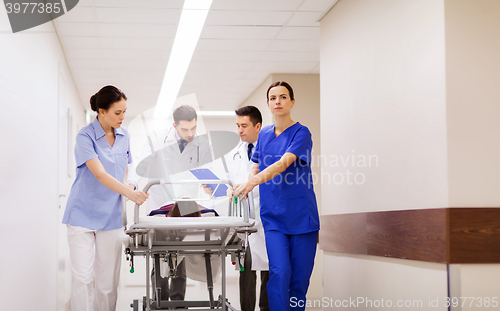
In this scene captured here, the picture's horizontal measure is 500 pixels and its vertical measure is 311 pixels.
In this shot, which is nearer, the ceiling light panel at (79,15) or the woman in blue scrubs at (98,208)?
the woman in blue scrubs at (98,208)

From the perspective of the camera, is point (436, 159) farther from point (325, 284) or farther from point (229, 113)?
point (229, 113)

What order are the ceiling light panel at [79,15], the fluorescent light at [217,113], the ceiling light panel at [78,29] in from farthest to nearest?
the fluorescent light at [217,113]
the ceiling light panel at [78,29]
the ceiling light panel at [79,15]

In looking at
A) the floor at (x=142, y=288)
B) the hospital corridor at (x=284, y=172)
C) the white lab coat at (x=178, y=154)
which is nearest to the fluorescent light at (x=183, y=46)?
the hospital corridor at (x=284, y=172)

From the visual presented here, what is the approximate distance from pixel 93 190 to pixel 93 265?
0.43m

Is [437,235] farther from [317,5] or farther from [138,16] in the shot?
[138,16]

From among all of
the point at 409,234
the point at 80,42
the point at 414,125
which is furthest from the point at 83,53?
the point at 409,234

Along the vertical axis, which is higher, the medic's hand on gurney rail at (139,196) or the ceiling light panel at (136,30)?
the ceiling light panel at (136,30)

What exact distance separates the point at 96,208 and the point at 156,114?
6.07 m

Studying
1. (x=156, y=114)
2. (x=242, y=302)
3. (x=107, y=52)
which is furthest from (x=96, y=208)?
(x=156, y=114)

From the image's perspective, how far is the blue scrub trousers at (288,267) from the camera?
2.60 meters

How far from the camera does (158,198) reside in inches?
152

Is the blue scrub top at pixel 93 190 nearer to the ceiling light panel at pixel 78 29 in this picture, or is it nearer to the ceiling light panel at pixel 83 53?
the ceiling light panel at pixel 78 29

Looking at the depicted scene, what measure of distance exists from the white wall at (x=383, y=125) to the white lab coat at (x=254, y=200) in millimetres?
633

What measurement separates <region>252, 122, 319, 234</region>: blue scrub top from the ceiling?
1.77m
